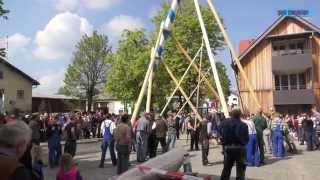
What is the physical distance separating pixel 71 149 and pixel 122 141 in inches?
161

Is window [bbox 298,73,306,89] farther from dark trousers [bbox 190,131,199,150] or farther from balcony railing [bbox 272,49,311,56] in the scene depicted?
dark trousers [bbox 190,131,199,150]

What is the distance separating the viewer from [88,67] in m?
76.2

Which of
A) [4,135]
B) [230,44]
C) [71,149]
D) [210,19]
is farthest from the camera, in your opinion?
[210,19]

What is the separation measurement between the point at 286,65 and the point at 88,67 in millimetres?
34846

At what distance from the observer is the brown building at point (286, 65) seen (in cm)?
4806

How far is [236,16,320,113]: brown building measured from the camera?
48062 mm

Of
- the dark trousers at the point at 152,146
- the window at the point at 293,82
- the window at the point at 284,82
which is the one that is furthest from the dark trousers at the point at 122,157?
the window at the point at 284,82

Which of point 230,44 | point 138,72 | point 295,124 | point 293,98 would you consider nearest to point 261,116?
point 230,44

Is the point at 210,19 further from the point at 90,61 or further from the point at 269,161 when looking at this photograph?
the point at 269,161


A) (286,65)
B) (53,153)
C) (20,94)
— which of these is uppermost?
(286,65)

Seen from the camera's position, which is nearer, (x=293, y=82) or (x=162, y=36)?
(x=162, y=36)

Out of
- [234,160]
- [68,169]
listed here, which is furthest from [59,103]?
[68,169]

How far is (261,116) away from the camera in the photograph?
19078 millimetres

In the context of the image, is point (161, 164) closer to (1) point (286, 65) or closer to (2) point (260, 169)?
(2) point (260, 169)
